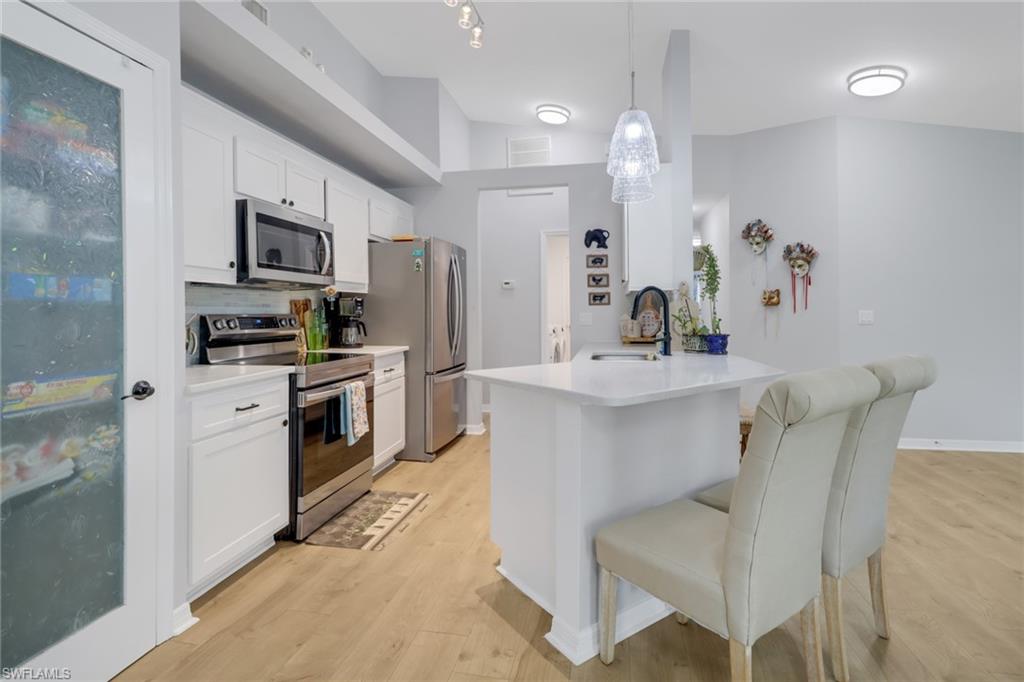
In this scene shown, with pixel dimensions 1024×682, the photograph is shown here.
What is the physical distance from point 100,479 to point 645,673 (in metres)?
1.78

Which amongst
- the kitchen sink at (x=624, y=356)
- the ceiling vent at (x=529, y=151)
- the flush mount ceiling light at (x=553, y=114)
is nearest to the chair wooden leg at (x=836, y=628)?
the kitchen sink at (x=624, y=356)

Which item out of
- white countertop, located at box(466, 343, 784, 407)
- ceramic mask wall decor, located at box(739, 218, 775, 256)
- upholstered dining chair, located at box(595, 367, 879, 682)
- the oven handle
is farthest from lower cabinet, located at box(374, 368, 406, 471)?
ceramic mask wall decor, located at box(739, 218, 775, 256)

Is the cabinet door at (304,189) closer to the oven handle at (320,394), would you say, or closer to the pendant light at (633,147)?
the oven handle at (320,394)

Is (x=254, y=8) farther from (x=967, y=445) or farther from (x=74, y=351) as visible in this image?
(x=967, y=445)

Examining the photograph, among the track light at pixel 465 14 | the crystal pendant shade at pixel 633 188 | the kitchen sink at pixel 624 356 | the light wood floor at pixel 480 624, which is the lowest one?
the light wood floor at pixel 480 624

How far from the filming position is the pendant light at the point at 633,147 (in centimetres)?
258

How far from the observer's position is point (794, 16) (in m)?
2.99

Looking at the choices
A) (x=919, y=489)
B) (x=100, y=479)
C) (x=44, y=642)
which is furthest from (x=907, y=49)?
(x=44, y=642)

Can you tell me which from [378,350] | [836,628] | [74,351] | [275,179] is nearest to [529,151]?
[378,350]

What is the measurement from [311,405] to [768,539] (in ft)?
6.90

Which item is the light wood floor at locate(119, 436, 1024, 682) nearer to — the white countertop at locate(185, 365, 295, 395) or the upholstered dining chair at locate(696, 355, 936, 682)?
the upholstered dining chair at locate(696, 355, 936, 682)

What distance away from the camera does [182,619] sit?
6.00ft

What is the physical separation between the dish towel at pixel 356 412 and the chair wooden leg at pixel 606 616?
172 cm

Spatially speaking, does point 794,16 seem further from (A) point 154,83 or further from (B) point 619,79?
(A) point 154,83
